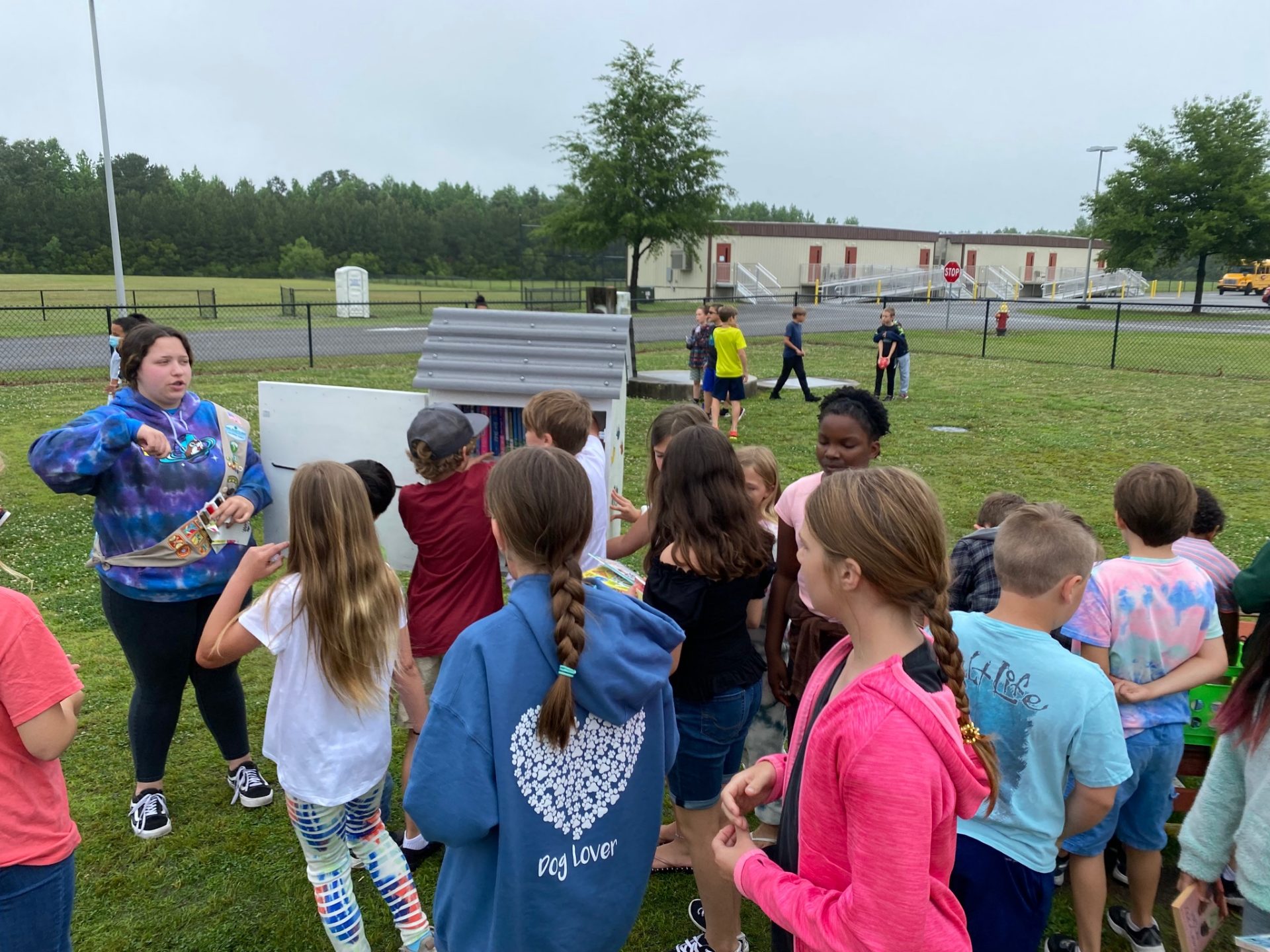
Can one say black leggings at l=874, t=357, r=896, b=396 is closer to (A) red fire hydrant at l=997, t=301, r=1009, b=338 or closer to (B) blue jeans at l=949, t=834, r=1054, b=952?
(B) blue jeans at l=949, t=834, r=1054, b=952

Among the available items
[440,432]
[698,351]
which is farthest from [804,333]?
[440,432]

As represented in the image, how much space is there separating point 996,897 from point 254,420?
11.7 m

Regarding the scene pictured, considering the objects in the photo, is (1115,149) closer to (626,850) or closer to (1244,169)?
(1244,169)

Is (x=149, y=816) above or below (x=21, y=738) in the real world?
below

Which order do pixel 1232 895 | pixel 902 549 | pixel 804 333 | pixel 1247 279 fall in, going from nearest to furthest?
pixel 902 549 → pixel 1232 895 → pixel 804 333 → pixel 1247 279

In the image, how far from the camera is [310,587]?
2268mm

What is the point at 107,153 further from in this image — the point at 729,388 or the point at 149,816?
the point at 149,816

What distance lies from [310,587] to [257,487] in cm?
130

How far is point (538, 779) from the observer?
1649mm

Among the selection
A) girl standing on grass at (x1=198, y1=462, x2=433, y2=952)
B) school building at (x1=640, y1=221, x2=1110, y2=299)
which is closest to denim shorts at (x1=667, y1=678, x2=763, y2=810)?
girl standing on grass at (x1=198, y1=462, x2=433, y2=952)

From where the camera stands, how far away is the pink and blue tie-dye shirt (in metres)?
2.53

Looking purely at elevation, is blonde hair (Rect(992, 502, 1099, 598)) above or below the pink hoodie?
above

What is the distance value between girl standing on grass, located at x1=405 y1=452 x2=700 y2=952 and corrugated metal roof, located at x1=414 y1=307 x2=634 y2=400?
303cm

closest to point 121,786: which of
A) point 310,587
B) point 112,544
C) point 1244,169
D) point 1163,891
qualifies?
point 112,544
